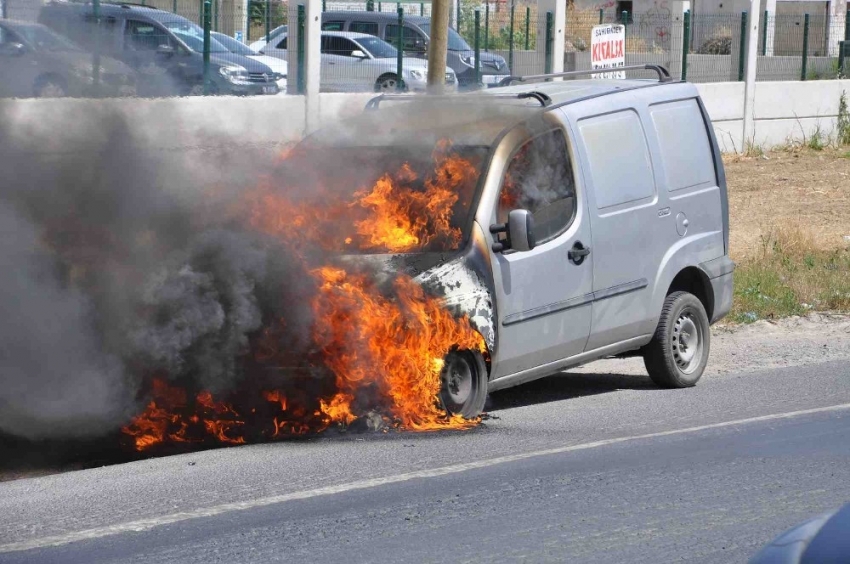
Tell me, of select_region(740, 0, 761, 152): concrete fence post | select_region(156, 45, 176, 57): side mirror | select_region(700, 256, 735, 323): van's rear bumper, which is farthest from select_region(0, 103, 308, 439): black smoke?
select_region(740, 0, 761, 152): concrete fence post

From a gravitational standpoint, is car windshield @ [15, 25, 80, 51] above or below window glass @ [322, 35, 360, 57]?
below

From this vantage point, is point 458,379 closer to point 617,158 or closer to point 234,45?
point 617,158

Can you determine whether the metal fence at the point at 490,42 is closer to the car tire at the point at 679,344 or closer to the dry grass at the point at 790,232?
the dry grass at the point at 790,232

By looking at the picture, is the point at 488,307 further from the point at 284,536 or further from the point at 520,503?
the point at 284,536

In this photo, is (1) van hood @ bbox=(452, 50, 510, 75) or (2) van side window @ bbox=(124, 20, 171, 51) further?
(1) van hood @ bbox=(452, 50, 510, 75)

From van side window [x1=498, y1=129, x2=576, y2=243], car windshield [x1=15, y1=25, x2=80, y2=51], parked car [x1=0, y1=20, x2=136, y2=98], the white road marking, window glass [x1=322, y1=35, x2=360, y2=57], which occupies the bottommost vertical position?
the white road marking

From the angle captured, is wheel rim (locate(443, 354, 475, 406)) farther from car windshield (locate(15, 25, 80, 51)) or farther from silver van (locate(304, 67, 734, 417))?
car windshield (locate(15, 25, 80, 51))

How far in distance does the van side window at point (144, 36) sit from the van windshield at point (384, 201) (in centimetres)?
839

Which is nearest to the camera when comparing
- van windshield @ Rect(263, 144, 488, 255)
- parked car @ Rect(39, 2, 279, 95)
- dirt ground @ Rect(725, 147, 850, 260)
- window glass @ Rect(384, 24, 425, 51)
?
van windshield @ Rect(263, 144, 488, 255)

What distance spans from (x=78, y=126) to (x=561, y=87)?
3342 mm

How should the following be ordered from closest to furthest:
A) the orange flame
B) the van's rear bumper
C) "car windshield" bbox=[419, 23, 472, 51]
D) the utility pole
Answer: the orange flame < the van's rear bumper < the utility pole < "car windshield" bbox=[419, 23, 472, 51]

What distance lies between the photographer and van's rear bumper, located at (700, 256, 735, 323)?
8.91 m

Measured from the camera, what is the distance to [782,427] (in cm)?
727

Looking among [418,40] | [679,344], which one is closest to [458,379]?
[679,344]
